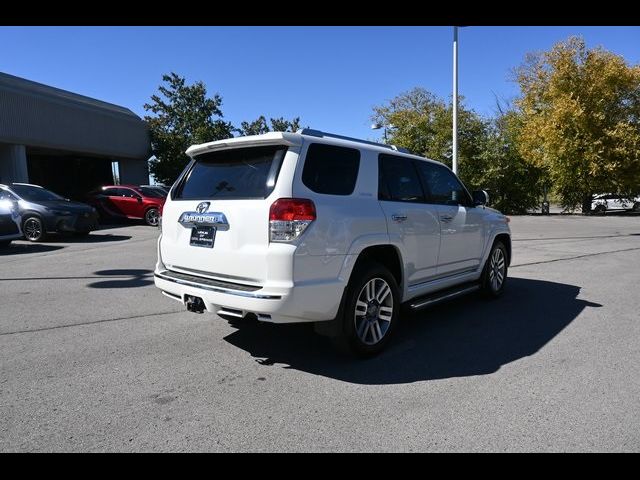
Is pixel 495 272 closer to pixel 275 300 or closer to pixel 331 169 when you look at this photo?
pixel 331 169

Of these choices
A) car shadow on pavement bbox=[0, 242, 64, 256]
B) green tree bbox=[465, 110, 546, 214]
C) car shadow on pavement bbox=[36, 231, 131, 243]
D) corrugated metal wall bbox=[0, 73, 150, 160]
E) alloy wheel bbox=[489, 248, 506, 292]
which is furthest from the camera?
green tree bbox=[465, 110, 546, 214]

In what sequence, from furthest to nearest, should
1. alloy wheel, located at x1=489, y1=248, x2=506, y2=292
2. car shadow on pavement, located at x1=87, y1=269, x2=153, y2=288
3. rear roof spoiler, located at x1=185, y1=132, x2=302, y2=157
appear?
car shadow on pavement, located at x1=87, y1=269, x2=153, y2=288
alloy wheel, located at x1=489, y1=248, x2=506, y2=292
rear roof spoiler, located at x1=185, y1=132, x2=302, y2=157

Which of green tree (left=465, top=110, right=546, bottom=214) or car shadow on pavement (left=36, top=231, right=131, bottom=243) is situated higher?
green tree (left=465, top=110, right=546, bottom=214)

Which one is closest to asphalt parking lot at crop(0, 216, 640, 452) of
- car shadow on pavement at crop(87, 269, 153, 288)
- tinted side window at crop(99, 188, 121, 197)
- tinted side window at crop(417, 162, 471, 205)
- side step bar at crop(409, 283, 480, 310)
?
side step bar at crop(409, 283, 480, 310)

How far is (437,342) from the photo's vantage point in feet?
14.8

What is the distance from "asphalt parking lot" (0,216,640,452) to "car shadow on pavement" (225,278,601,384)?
Result: 2cm

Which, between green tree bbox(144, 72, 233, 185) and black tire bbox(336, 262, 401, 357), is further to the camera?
green tree bbox(144, 72, 233, 185)

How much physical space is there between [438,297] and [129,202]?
16.0m

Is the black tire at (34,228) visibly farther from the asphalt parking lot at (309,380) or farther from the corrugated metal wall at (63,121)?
the corrugated metal wall at (63,121)

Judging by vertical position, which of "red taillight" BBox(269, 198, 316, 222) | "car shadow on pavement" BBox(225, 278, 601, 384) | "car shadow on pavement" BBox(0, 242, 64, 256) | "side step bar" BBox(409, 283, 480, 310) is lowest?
"car shadow on pavement" BBox(225, 278, 601, 384)

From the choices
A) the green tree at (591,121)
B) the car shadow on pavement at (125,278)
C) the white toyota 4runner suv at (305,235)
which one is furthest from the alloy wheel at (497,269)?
the green tree at (591,121)

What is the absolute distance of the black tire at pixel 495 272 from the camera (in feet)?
20.0

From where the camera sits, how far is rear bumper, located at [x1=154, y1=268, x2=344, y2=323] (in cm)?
336

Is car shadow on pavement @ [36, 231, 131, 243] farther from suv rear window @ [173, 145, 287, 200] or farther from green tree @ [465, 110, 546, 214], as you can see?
green tree @ [465, 110, 546, 214]
